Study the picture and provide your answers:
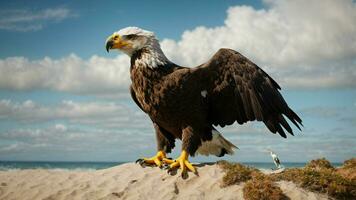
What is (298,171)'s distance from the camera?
7504 mm

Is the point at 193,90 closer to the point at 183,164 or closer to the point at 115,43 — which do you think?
the point at 183,164

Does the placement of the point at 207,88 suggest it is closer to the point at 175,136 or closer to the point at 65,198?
the point at 175,136

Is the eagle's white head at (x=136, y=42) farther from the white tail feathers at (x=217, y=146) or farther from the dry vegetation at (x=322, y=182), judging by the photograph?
the dry vegetation at (x=322, y=182)

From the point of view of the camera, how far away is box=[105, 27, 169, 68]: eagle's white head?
7551mm

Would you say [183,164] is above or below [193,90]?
below

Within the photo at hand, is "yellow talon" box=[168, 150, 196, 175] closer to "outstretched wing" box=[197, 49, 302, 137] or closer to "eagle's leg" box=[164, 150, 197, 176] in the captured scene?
"eagle's leg" box=[164, 150, 197, 176]

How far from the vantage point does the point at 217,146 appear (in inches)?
324

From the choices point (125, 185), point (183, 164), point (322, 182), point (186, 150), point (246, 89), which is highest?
point (246, 89)

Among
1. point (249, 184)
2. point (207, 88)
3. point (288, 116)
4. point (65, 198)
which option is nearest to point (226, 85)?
point (207, 88)

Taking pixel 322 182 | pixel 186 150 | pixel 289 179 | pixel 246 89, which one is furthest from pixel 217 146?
pixel 322 182

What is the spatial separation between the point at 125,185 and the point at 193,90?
7.45 feet

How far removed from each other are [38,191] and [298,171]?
17.0 ft

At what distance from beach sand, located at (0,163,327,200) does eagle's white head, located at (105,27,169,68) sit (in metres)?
2.27

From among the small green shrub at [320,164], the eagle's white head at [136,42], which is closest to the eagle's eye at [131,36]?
the eagle's white head at [136,42]
